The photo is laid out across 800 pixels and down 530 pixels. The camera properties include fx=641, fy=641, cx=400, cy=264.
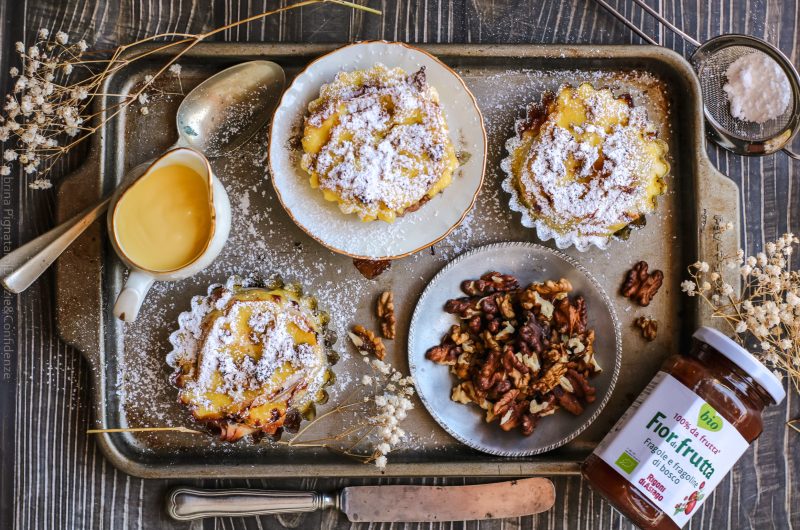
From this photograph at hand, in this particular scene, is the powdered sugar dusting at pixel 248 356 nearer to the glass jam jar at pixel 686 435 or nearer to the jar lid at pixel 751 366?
the glass jam jar at pixel 686 435

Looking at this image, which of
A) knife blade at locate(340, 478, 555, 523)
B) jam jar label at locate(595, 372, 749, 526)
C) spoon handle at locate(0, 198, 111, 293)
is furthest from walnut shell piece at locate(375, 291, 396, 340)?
spoon handle at locate(0, 198, 111, 293)

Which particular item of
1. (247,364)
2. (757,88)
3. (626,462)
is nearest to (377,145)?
(247,364)

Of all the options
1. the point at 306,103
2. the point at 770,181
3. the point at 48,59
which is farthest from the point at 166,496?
the point at 770,181

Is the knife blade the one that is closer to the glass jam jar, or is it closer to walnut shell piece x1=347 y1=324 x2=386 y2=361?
the glass jam jar

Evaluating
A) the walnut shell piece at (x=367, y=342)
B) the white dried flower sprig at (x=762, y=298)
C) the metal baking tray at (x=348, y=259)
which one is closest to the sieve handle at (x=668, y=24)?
the metal baking tray at (x=348, y=259)

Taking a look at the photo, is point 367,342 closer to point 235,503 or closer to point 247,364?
point 247,364

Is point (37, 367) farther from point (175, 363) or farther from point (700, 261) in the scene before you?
point (700, 261)
